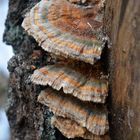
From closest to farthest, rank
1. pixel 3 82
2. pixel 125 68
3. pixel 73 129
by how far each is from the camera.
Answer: pixel 125 68 < pixel 73 129 < pixel 3 82

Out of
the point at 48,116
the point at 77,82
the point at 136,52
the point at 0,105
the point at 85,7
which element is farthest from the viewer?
the point at 0,105

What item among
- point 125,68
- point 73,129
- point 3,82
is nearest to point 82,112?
point 73,129

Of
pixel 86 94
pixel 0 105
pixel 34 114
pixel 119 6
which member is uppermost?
pixel 119 6

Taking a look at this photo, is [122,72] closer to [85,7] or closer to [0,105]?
[85,7]

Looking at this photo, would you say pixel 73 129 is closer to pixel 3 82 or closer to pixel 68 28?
pixel 68 28

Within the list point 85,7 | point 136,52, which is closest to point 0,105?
point 85,7

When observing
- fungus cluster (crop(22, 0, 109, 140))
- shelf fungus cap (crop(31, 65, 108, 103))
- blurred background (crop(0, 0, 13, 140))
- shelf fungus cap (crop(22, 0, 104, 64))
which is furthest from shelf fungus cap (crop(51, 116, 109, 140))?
blurred background (crop(0, 0, 13, 140))
